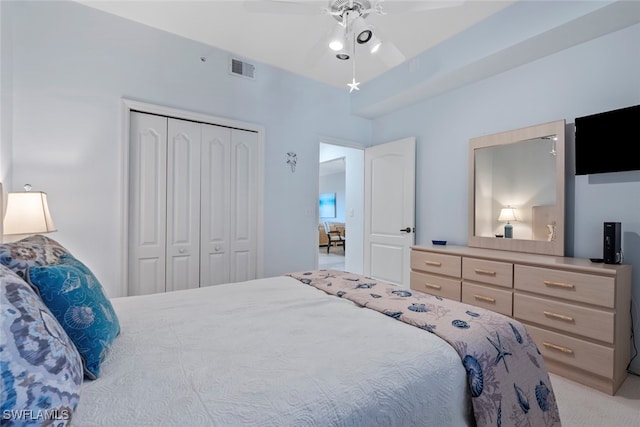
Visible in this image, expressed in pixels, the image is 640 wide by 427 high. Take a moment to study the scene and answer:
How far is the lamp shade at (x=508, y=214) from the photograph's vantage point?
2803mm

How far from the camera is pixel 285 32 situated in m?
2.76

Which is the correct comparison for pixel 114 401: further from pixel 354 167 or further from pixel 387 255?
pixel 354 167

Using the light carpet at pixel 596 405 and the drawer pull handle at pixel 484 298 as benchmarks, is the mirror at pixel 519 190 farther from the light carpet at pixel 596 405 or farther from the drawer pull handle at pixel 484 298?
the light carpet at pixel 596 405

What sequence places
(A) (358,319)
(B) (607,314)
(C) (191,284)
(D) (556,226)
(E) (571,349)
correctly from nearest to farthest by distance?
(A) (358,319) < (B) (607,314) < (E) (571,349) < (D) (556,226) < (C) (191,284)

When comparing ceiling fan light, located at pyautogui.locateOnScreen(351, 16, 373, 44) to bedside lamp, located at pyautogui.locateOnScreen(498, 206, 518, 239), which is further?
bedside lamp, located at pyautogui.locateOnScreen(498, 206, 518, 239)

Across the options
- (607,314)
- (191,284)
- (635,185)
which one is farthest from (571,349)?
(191,284)

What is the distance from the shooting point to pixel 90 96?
8.11ft

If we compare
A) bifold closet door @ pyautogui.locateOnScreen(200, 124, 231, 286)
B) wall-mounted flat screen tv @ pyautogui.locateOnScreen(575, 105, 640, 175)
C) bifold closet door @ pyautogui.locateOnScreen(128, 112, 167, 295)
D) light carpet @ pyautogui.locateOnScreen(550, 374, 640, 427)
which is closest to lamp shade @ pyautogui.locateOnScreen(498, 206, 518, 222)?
wall-mounted flat screen tv @ pyautogui.locateOnScreen(575, 105, 640, 175)

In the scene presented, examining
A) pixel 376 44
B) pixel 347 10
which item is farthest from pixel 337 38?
pixel 376 44

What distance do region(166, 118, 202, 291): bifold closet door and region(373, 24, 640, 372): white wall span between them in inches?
103

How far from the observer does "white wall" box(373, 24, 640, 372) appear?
2191mm

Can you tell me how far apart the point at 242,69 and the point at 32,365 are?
129 inches

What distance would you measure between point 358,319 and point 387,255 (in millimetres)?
2756

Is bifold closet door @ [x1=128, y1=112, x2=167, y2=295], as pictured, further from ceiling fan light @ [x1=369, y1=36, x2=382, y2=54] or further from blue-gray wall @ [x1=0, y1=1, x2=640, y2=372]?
ceiling fan light @ [x1=369, y1=36, x2=382, y2=54]
